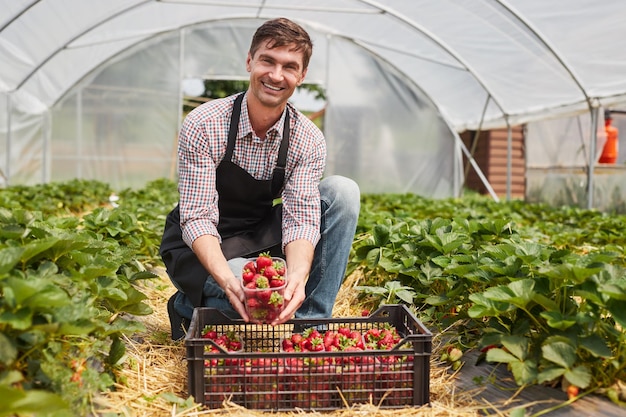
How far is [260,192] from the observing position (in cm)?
293

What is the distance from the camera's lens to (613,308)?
206cm

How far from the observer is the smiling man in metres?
2.63

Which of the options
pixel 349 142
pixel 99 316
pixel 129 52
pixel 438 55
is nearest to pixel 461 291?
pixel 99 316

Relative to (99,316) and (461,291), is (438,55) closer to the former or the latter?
(461,291)

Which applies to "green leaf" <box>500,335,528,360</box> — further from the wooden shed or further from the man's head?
the wooden shed

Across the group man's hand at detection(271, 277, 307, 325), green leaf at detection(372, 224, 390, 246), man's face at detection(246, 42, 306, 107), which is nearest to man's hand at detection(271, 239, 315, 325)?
man's hand at detection(271, 277, 307, 325)

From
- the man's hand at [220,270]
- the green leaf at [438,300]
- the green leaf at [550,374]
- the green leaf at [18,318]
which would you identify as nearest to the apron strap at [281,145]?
the man's hand at [220,270]

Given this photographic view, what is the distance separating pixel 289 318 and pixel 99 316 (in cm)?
69

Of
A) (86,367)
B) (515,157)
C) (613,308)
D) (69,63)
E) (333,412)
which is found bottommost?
(333,412)

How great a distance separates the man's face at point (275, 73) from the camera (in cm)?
262

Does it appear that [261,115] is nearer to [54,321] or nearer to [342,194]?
[342,194]

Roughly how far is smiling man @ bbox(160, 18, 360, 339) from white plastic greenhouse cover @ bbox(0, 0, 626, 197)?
631cm

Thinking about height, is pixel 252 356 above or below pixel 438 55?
below

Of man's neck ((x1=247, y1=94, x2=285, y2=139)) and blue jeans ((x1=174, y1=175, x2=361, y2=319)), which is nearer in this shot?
man's neck ((x1=247, y1=94, x2=285, y2=139))
